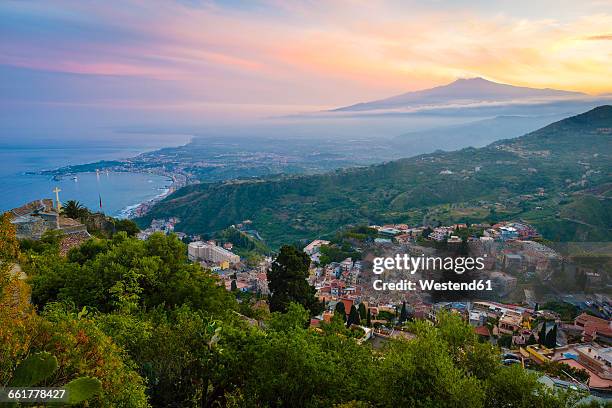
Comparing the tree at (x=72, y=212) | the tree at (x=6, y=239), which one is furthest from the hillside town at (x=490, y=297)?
the tree at (x=6, y=239)

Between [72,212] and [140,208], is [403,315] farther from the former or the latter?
[140,208]

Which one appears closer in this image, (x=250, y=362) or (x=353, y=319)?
(x=250, y=362)

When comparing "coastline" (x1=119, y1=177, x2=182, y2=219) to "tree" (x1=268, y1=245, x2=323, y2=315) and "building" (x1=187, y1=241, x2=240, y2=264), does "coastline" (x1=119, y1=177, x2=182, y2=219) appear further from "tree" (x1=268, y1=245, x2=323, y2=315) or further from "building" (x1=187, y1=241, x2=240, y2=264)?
"tree" (x1=268, y1=245, x2=323, y2=315)

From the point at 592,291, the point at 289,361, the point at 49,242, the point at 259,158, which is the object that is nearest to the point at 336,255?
the point at 592,291

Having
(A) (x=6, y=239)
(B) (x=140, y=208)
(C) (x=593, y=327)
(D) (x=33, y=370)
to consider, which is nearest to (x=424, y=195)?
(B) (x=140, y=208)

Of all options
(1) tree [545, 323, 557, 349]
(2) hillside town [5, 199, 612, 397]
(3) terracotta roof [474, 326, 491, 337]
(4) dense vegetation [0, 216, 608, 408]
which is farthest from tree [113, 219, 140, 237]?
(1) tree [545, 323, 557, 349]

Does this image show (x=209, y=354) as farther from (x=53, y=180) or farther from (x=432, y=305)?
(x=53, y=180)
